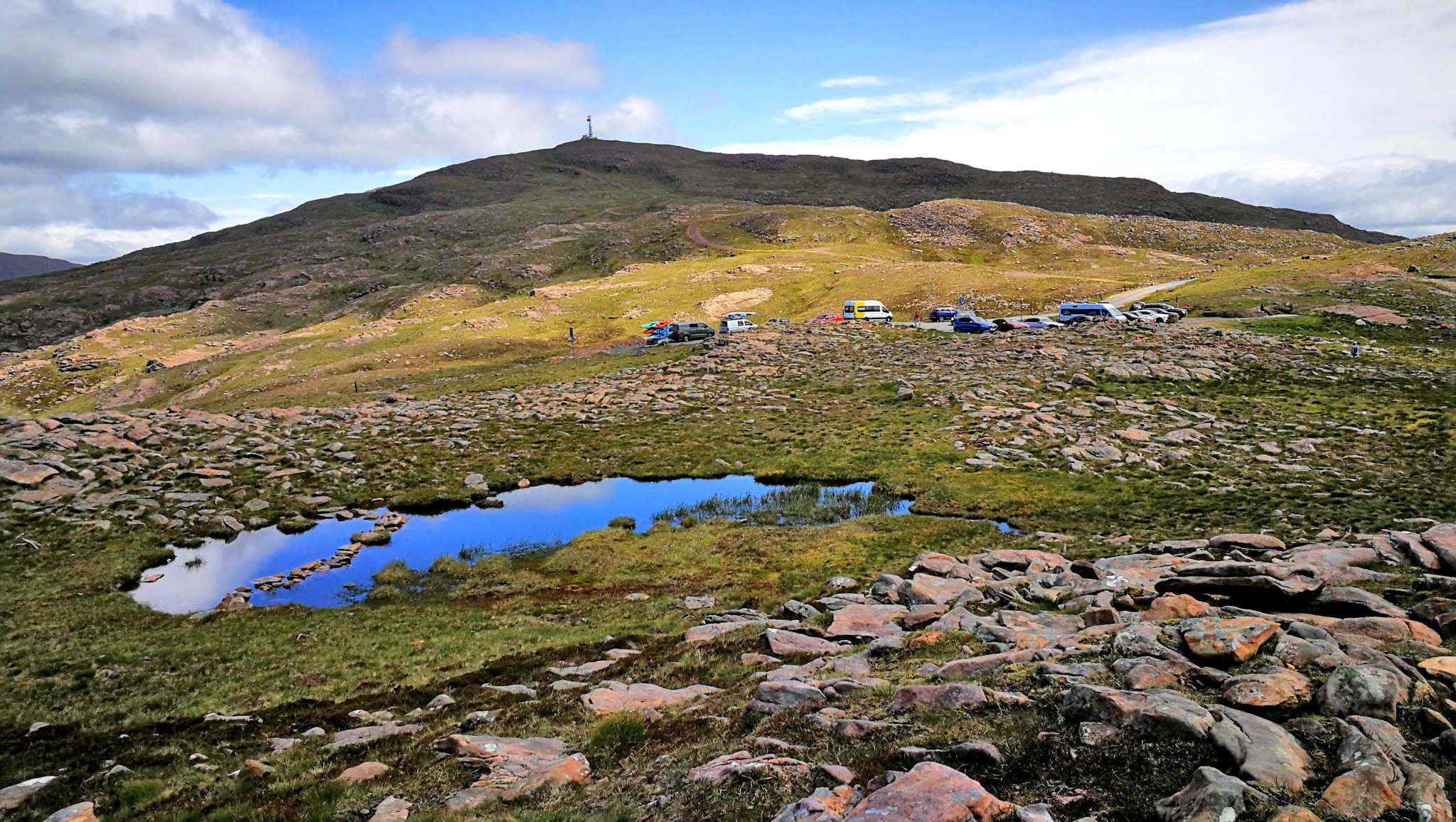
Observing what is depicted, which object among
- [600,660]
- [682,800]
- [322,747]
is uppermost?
[682,800]

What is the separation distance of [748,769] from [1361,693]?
881 centimetres

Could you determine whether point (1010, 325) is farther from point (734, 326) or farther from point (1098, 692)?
point (1098, 692)

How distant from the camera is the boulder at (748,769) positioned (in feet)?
34.3

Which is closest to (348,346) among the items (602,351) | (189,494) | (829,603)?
(602,351)

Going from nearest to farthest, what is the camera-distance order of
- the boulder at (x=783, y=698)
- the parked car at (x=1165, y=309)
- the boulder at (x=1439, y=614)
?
the boulder at (x=1439, y=614) < the boulder at (x=783, y=698) < the parked car at (x=1165, y=309)

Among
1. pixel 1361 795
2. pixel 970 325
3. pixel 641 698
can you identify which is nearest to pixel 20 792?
pixel 641 698

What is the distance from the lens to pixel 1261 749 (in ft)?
28.8

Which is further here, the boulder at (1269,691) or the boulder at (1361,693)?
the boulder at (1269,691)

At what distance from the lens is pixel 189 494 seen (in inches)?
1444

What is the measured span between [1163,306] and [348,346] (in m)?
110

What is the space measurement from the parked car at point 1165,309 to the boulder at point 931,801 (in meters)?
83.0

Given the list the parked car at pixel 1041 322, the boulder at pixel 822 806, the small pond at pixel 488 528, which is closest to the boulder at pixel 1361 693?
the boulder at pixel 822 806

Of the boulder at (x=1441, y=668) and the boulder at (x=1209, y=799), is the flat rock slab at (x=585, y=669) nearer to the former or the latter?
the boulder at (x=1209, y=799)

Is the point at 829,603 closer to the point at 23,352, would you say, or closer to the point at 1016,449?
the point at 1016,449
